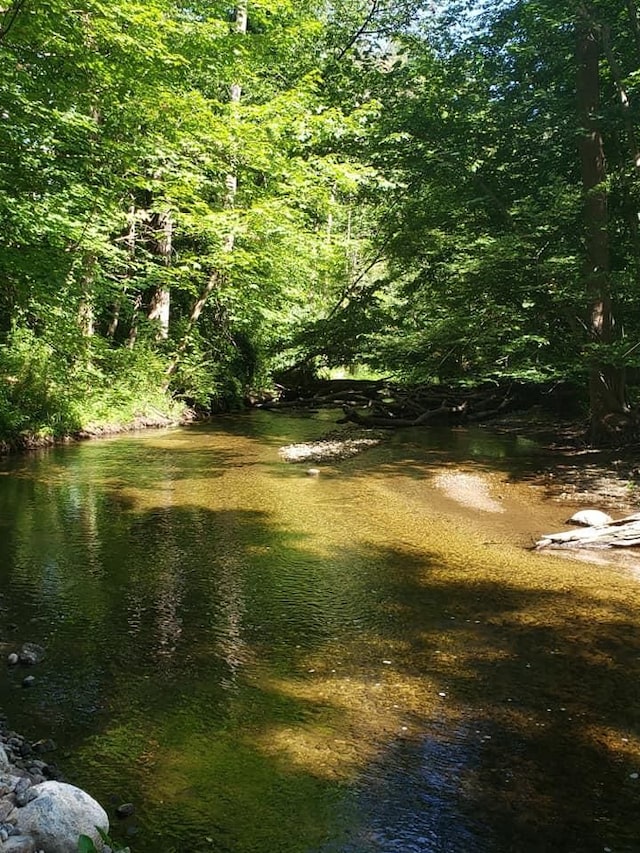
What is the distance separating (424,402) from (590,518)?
12.0m

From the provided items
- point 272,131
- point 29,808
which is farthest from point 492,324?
point 29,808

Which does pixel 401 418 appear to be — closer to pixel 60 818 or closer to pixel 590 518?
pixel 590 518

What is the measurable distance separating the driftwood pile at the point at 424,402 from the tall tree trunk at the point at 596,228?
6.16 meters

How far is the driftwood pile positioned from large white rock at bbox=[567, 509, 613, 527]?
32.9 ft

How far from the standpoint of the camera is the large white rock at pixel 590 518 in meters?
8.59

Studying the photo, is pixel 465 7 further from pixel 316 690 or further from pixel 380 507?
pixel 316 690

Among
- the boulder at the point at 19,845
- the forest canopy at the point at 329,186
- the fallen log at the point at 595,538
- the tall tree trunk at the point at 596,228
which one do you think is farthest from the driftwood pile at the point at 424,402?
the boulder at the point at 19,845

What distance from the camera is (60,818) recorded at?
2809mm

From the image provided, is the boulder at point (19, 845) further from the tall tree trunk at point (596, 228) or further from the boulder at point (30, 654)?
the tall tree trunk at point (596, 228)

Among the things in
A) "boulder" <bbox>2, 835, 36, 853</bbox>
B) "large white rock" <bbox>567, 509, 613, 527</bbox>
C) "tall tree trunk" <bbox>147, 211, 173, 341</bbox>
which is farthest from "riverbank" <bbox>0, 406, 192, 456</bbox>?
"boulder" <bbox>2, 835, 36, 853</bbox>

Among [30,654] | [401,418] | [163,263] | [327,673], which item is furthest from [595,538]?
[163,263]

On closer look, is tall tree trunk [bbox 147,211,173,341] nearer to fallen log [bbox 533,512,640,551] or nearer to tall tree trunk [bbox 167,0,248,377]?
tall tree trunk [bbox 167,0,248,377]

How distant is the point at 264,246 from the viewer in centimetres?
1988

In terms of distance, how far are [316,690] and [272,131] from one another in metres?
15.9
